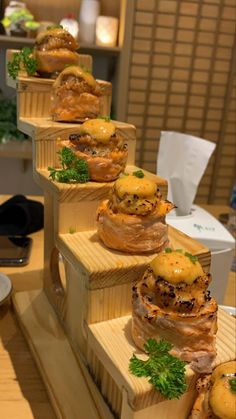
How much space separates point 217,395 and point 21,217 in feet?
3.32

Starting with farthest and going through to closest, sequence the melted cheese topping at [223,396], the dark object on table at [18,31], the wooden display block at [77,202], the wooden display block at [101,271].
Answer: the dark object on table at [18,31] < the wooden display block at [77,202] < the wooden display block at [101,271] < the melted cheese topping at [223,396]

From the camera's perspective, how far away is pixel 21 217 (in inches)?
55.8

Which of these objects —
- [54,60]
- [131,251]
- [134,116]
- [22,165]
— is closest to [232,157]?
[134,116]

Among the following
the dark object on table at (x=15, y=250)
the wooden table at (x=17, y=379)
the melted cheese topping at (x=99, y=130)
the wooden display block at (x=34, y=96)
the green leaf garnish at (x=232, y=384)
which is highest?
the wooden display block at (x=34, y=96)

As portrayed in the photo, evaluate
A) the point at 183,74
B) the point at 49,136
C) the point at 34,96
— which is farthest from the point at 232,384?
the point at 183,74

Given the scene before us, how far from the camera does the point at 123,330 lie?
65 centimetres

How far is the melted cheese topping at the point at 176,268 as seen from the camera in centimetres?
55

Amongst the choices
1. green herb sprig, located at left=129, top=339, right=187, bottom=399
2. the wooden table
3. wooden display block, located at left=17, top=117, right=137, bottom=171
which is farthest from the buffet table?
wooden display block, located at left=17, top=117, right=137, bottom=171

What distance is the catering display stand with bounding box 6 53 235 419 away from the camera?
1.91ft

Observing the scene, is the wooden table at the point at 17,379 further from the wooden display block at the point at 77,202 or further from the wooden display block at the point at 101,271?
the wooden display block at the point at 77,202

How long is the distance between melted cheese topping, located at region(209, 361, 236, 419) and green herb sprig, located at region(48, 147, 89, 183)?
0.40 meters

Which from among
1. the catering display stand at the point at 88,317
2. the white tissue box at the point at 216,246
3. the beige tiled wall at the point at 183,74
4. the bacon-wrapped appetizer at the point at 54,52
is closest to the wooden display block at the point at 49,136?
the catering display stand at the point at 88,317

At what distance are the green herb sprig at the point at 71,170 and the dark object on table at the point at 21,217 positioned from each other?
24.2 inches

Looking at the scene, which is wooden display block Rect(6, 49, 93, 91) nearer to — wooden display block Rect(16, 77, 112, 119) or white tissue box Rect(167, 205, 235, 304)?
wooden display block Rect(16, 77, 112, 119)
